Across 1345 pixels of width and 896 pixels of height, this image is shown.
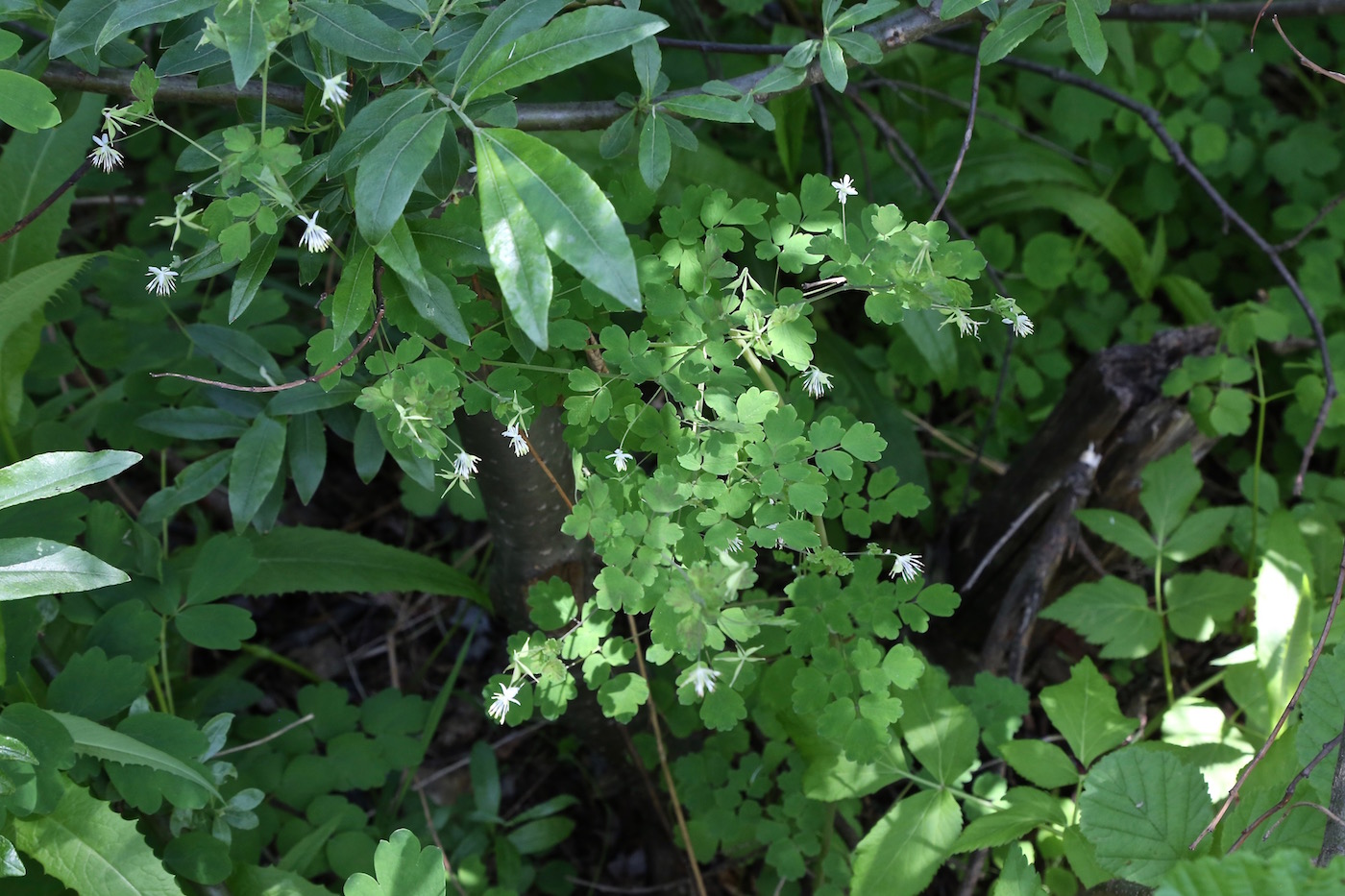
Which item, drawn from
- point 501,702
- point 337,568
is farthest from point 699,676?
point 337,568

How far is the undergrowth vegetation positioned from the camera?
1.07 metres

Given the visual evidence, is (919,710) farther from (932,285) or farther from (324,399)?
(324,399)

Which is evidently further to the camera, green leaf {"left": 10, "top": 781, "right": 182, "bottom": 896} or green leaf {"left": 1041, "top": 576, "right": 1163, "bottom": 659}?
green leaf {"left": 1041, "top": 576, "right": 1163, "bottom": 659}

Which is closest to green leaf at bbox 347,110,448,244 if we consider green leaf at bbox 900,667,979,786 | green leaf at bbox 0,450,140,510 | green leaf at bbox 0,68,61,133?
green leaf at bbox 0,68,61,133

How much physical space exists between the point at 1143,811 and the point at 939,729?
35 centimetres

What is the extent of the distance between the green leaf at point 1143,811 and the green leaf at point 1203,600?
708 mm

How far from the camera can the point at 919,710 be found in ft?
5.16

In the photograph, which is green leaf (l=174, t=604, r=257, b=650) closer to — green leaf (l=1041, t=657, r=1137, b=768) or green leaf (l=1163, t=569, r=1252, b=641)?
green leaf (l=1041, t=657, r=1137, b=768)

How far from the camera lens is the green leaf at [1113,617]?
1897mm

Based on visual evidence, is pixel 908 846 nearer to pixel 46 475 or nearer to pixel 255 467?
pixel 255 467

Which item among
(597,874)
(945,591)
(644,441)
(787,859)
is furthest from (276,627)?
(945,591)

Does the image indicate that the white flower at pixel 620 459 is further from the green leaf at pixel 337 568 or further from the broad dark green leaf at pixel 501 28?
the green leaf at pixel 337 568

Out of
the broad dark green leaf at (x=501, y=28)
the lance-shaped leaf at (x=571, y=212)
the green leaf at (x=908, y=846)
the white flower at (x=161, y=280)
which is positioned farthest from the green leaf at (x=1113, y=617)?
the white flower at (x=161, y=280)

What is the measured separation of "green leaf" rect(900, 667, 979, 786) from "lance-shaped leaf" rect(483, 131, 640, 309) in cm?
101
